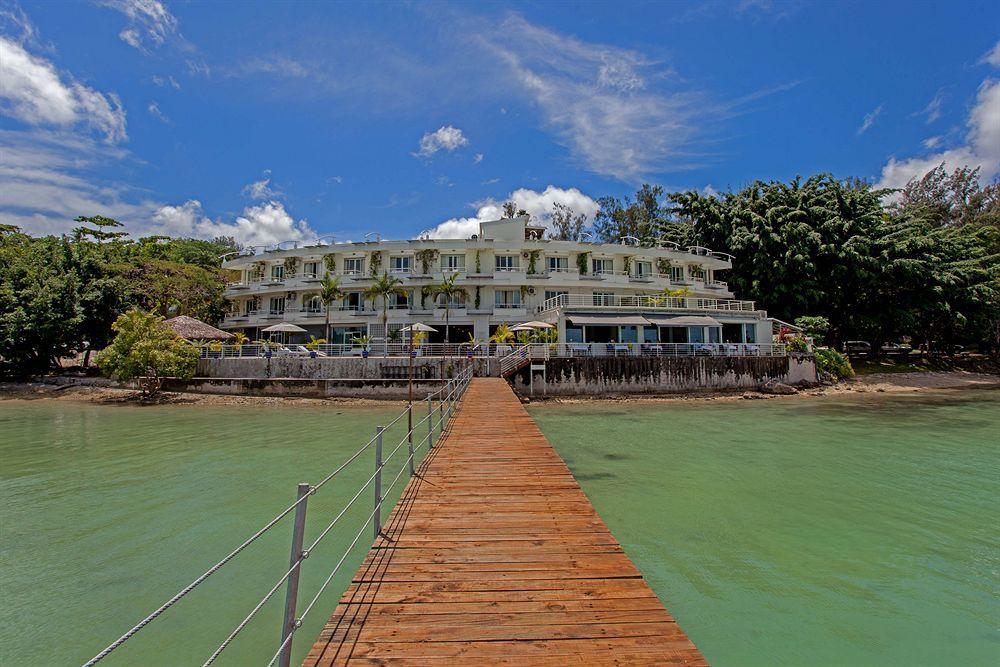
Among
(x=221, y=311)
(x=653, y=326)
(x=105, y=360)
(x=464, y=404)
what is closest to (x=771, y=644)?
(x=464, y=404)

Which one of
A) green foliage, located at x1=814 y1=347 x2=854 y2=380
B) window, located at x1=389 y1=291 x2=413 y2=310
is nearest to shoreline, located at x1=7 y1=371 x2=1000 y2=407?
green foliage, located at x1=814 y1=347 x2=854 y2=380

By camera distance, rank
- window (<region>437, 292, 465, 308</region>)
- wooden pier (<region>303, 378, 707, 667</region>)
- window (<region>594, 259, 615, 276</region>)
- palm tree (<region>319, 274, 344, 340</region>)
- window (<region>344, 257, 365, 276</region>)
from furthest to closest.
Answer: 1. window (<region>594, 259, 615, 276</region>)
2. window (<region>344, 257, 365, 276</region>)
3. window (<region>437, 292, 465, 308</region>)
4. palm tree (<region>319, 274, 344, 340</region>)
5. wooden pier (<region>303, 378, 707, 667</region>)

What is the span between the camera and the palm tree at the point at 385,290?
38156 mm

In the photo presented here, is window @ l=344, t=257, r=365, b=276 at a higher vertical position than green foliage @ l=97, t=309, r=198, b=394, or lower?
higher

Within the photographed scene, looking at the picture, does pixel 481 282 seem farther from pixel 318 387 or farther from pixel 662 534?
pixel 662 534

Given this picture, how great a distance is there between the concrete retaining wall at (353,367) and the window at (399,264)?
13072 millimetres

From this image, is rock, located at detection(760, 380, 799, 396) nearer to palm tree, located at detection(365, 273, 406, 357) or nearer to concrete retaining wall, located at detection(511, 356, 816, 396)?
concrete retaining wall, located at detection(511, 356, 816, 396)

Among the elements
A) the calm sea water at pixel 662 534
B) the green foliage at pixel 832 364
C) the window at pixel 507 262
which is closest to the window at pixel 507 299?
the window at pixel 507 262

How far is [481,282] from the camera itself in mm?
39219

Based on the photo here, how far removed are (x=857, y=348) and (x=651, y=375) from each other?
30691mm

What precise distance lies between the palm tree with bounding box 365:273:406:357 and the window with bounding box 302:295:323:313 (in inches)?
207

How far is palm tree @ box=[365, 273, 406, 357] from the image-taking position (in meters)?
38.2

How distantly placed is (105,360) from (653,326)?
35211 millimetres

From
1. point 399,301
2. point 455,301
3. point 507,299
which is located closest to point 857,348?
point 507,299
